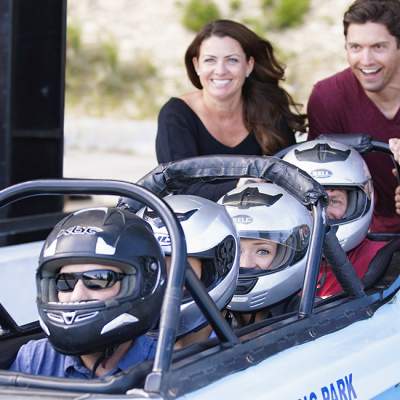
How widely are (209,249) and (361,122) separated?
2.11 metres

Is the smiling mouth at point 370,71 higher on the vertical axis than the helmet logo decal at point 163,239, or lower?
higher

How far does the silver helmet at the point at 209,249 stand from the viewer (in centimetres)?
370

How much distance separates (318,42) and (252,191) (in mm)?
23206

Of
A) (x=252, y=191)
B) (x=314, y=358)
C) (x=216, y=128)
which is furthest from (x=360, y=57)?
(x=314, y=358)

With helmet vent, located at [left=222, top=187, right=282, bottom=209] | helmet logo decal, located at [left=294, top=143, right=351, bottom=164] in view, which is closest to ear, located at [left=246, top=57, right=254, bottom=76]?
helmet logo decal, located at [left=294, top=143, right=351, bottom=164]

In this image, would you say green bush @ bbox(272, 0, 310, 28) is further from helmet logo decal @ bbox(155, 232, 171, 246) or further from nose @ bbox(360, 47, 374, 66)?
helmet logo decal @ bbox(155, 232, 171, 246)

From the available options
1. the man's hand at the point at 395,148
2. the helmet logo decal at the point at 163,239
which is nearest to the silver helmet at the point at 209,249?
the helmet logo decal at the point at 163,239

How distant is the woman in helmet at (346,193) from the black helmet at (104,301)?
63.6 inches

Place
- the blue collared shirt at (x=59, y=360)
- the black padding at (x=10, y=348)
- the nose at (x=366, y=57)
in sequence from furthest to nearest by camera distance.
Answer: the nose at (x=366, y=57) < the black padding at (x=10, y=348) < the blue collared shirt at (x=59, y=360)

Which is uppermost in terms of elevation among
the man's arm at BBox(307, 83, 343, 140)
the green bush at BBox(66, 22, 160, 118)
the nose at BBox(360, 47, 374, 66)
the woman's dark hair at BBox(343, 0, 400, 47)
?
the woman's dark hair at BBox(343, 0, 400, 47)

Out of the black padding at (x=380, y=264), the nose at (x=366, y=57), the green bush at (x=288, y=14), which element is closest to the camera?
the black padding at (x=380, y=264)

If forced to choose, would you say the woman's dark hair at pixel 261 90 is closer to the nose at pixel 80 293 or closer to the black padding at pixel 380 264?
the black padding at pixel 380 264

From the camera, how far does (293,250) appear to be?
4.34 m

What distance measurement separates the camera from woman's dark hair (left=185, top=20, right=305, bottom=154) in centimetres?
564
